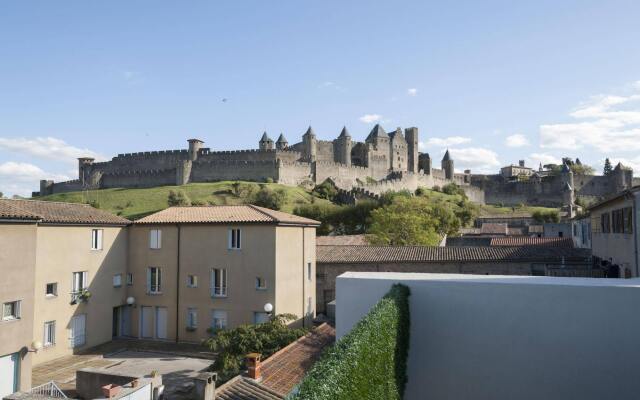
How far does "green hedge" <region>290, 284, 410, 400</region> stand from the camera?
5816 millimetres

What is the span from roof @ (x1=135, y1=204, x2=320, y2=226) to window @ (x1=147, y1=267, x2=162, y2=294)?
2703 millimetres

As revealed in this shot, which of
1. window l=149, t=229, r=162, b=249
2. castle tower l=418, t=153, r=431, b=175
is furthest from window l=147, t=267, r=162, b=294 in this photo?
castle tower l=418, t=153, r=431, b=175

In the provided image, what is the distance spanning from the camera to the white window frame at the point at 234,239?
78.6 feet

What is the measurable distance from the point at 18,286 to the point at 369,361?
16.2 metres

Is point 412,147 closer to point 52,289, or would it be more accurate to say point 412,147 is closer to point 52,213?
point 52,213

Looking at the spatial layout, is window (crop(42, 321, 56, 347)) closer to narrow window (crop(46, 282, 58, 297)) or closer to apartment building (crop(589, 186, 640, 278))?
narrow window (crop(46, 282, 58, 297))

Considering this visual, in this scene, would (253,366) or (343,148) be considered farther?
(343,148)

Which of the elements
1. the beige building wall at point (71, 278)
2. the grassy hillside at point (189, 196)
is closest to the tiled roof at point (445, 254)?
the beige building wall at point (71, 278)

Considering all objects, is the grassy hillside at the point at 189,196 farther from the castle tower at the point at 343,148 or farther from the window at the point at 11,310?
the window at the point at 11,310

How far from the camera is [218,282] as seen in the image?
79.7 feet

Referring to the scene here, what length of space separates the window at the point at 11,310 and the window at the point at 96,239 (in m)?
6.86

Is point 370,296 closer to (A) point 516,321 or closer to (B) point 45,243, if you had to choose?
(A) point 516,321

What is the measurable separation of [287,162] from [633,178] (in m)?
74.8

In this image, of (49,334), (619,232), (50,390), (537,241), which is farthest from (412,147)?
(50,390)
